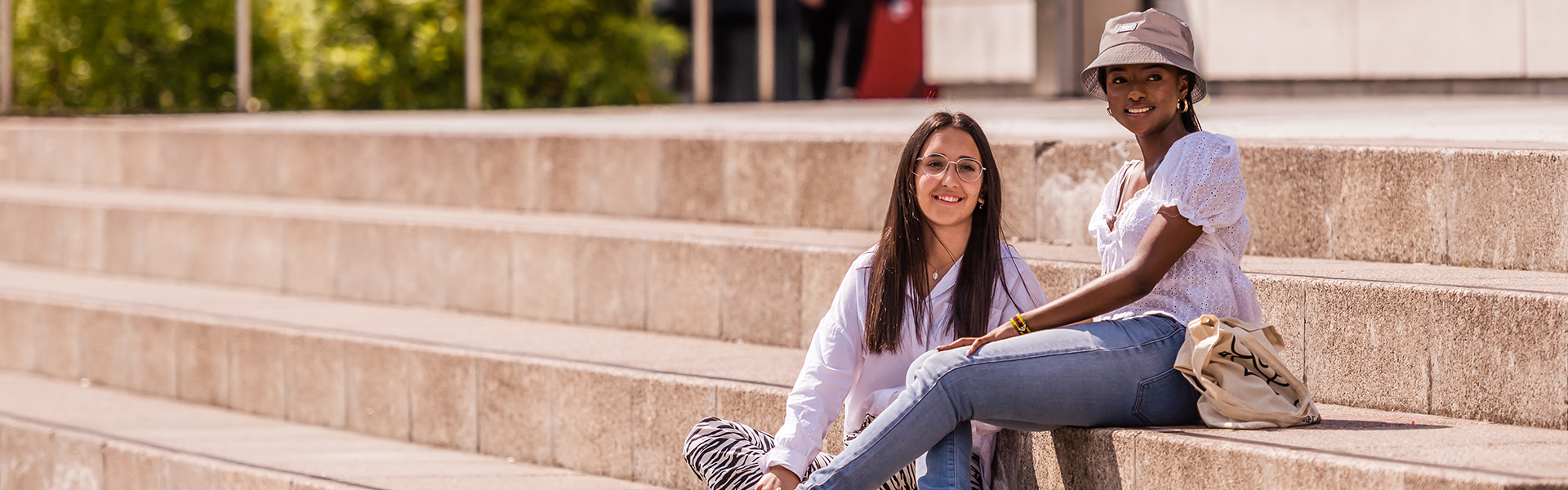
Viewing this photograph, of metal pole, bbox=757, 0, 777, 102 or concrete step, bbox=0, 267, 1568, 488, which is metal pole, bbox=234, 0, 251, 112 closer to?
metal pole, bbox=757, 0, 777, 102

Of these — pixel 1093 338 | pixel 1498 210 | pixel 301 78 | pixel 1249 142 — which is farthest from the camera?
pixel 301 78

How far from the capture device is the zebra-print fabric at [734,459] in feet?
12.2

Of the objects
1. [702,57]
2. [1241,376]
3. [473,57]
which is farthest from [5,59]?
[1241,376]

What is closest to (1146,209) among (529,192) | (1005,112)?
(529,192)

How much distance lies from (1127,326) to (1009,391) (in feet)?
1.03

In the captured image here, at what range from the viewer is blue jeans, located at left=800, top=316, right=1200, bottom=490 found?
3.44 m

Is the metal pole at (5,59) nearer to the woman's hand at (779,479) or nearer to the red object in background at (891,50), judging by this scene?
the red object in background at (891,50)

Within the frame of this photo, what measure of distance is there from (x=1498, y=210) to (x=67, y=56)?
13677 mm

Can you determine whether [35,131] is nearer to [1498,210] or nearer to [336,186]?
[336,186]

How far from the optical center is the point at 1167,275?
360 centimetres

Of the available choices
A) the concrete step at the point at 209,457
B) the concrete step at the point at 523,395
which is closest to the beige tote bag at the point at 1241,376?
the concrete step at the point at 523,395

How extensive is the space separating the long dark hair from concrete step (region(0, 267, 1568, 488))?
1.16 feet

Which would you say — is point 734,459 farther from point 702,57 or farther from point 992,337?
point 702,57

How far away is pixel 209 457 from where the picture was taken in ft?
17.0
